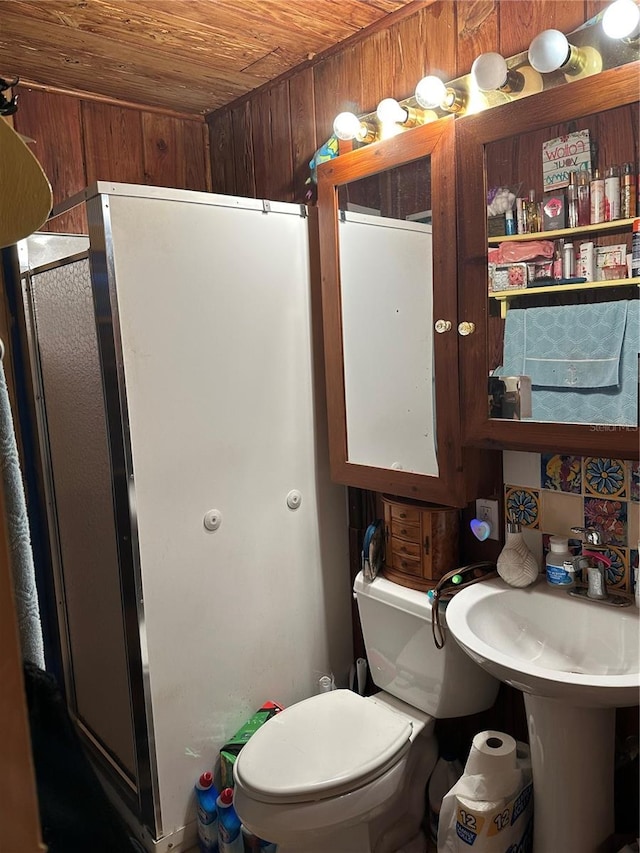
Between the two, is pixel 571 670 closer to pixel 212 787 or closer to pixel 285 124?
pixel 212 787

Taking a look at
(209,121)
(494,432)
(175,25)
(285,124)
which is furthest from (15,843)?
(209,121)

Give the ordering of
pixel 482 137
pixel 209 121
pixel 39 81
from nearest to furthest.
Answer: pixel 482 137 < pixel 39 81 < pixel 209 121

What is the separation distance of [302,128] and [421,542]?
4.40 ft

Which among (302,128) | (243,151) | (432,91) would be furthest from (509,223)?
(243,151)

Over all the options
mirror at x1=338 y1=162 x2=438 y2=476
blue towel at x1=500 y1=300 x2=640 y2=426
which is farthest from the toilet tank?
blue towel at x1=500 y1=300 x2=640 y2=426

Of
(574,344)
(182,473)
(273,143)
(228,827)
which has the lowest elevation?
(228,827)

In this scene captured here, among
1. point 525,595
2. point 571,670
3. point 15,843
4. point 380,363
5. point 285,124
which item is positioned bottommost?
point 571,670

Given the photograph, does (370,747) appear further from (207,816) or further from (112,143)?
(112,143)

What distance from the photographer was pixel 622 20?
1.28 metres

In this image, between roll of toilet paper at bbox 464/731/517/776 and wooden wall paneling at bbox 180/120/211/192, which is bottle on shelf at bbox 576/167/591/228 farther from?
wooden wall paneling at bbox 180/120/211/192

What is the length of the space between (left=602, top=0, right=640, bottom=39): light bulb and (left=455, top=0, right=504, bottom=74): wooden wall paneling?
0.36 m

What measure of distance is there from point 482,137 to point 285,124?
89cm

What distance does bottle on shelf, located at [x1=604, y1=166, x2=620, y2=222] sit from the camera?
1.36 meters

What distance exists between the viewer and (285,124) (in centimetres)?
215
